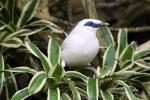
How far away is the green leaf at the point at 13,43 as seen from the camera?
2492 mm

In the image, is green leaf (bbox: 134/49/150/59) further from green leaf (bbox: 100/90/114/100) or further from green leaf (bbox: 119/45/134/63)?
green leaf (bbox: 100/90/114/100)

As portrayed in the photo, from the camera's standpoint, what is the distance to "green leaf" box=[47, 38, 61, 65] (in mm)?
2328

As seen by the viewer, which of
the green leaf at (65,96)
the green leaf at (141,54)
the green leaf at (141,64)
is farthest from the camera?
the green leaf at (141,54)

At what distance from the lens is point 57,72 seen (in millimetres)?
2186

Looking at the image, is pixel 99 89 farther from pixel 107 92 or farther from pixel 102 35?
pixel 102 35

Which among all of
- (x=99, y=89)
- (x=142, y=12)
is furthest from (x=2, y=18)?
(x=142, y=12)

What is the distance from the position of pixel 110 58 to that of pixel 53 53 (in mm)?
349

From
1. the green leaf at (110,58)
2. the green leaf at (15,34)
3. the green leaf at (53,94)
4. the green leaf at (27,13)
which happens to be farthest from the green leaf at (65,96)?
the green leaf at (27,13)

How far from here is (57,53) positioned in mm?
2352

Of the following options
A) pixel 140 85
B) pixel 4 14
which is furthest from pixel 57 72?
pixel 4 14

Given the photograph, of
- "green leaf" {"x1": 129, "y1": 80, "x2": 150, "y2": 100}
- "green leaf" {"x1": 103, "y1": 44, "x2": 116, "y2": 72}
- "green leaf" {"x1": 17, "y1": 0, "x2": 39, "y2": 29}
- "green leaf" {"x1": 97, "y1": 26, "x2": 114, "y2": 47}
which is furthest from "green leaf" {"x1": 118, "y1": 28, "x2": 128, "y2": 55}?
"green leaf" {"x1": 17, "y1": 0, "x2": 39, "y2": 29}

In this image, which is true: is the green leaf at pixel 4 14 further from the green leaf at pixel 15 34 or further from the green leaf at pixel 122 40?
the green leaf at pixel 122 40

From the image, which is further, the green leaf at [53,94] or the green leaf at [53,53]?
the green leaf at [53,53]

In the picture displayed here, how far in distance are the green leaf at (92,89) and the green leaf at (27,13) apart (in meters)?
0.76
